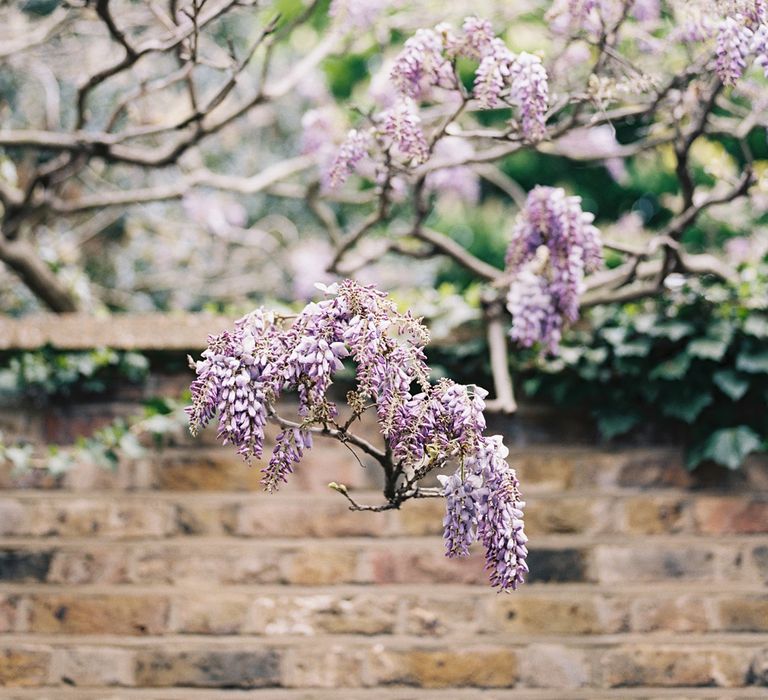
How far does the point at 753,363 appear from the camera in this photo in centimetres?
194

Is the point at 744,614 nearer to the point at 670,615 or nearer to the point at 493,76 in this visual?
the point at 670,615

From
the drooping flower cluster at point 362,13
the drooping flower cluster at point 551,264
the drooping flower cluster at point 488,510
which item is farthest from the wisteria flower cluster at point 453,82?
the drooping flower cluster at point 362,13

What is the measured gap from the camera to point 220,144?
15.0 feet

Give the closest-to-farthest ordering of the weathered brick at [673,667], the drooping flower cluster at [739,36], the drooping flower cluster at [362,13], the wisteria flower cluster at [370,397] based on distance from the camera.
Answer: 1. the wisteria flower cluster at [370,397]
2. the drooping flower cluster at [739,36]
3. the weathered brick at [673,667]
4. the drooping flower cluster at [362,13]

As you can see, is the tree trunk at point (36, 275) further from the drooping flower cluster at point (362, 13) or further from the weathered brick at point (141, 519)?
the drooping flower cluster at point (362, 13)

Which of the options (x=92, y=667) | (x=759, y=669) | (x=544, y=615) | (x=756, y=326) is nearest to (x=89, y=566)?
(x=92, y=667)

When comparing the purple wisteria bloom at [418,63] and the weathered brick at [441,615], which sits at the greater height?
the purple wisteria bloom at [418,63]

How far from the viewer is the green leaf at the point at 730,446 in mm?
1915

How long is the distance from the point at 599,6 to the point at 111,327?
145cm

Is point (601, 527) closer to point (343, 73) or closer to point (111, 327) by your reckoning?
point (111, 327)

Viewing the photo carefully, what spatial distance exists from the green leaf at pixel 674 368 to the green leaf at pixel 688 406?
6cm

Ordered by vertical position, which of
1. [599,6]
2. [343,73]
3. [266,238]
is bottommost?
[599,6]

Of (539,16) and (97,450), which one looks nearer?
(97,450)

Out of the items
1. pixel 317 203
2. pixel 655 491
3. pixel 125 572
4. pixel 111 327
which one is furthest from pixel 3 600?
pixel 655 491
